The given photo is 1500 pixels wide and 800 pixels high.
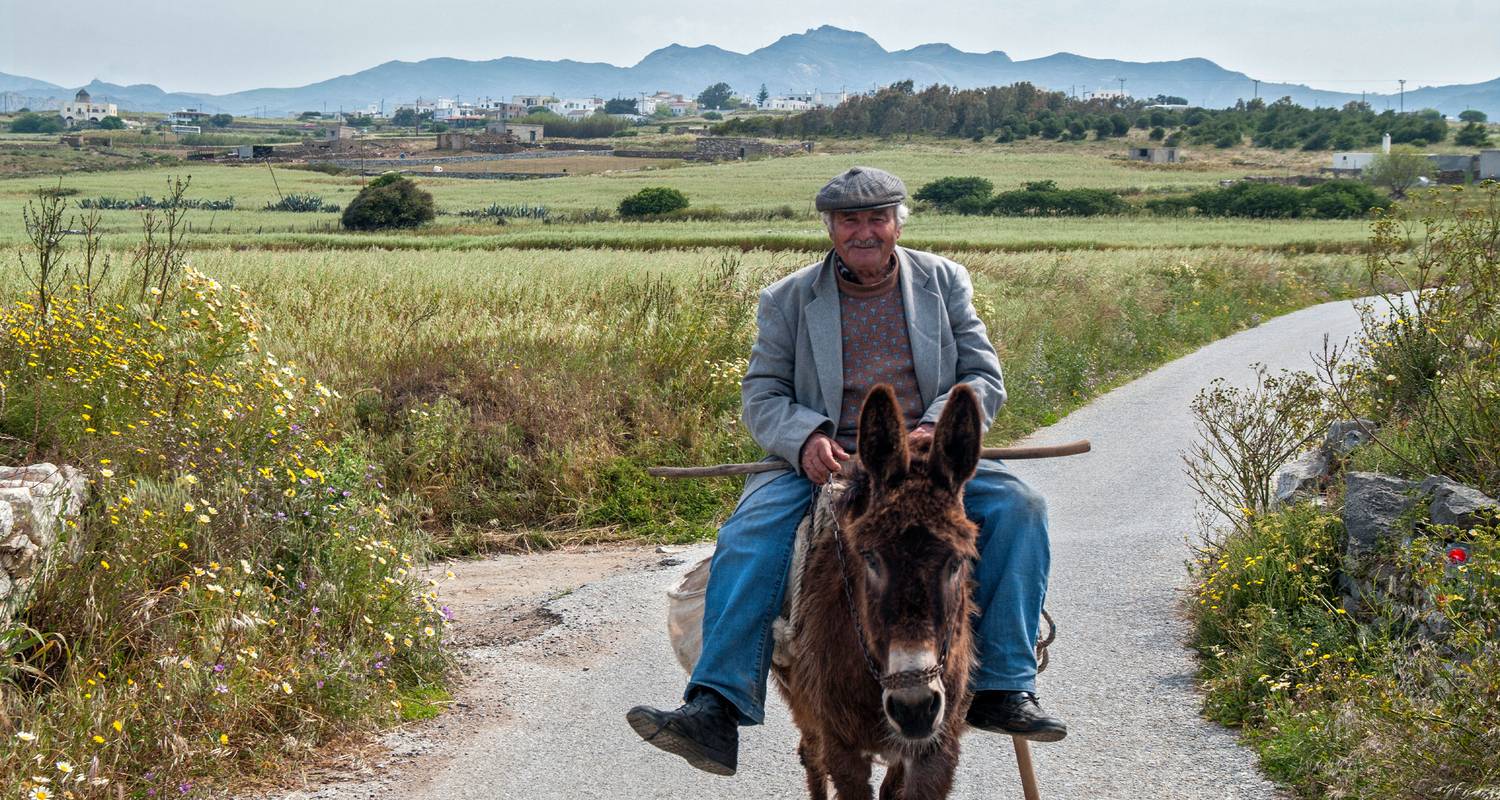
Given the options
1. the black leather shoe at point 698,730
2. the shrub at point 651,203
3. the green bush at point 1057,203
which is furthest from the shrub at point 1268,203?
the black leather shoe at point 698,730

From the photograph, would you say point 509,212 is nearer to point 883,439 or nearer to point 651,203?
point 651,203

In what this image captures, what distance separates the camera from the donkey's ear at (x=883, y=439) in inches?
144

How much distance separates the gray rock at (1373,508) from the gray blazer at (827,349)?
2872mm

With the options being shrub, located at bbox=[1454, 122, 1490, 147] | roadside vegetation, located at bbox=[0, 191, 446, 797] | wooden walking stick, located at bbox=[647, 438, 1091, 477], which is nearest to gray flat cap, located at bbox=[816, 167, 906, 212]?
wooden walking stick, located at bbox=[647, 438, 1091, 477]

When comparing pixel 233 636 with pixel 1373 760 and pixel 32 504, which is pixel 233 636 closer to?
pixel 32 504

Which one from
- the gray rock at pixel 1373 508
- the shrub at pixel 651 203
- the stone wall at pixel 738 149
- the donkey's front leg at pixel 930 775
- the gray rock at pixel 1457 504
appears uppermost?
the stone wall at pixel 738 149

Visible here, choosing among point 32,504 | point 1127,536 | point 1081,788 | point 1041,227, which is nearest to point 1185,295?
point 1127,536

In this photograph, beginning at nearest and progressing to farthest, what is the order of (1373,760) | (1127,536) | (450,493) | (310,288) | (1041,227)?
1. (1373,760)
2. (1127,536)
3. (450,493)
4. (310,288)
5. (1041,227)

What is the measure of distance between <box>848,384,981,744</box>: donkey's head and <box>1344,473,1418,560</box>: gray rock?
11.8ft

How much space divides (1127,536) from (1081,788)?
4587 mm

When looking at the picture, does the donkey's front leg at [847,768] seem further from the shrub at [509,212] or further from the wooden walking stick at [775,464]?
the shrub at [509,212]

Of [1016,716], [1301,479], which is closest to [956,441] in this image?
[1016,716]

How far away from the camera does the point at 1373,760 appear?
191 inches

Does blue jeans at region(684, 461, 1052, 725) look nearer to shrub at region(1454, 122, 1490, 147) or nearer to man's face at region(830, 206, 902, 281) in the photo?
man's face at region(830, 206, 902, 281)
